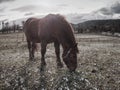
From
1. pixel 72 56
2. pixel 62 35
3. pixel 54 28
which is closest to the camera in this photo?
pixel 72 56

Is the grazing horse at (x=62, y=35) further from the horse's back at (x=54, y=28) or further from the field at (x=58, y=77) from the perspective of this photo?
the field at (x=58, y=77)

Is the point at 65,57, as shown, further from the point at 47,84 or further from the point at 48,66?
the point at 48,66

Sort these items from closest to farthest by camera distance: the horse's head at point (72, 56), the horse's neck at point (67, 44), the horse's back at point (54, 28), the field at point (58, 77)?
1. the field at point (58, 77)
2. the horse's head at point (72, 56)
3. the horse's neck at point (67, 44)
4. the horse's back at point (54, 28)

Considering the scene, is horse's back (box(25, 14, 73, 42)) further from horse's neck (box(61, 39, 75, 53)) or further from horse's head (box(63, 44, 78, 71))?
horse's head (box(63, 44, 78, 71))

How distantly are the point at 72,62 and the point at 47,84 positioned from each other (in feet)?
6.28

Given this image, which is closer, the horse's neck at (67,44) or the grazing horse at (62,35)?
the grazing horse at (62,35)

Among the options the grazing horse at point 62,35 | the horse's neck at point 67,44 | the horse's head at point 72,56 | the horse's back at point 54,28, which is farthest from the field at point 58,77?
the horse's back at point 54,28

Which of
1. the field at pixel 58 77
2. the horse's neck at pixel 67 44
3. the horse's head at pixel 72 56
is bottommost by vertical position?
the field at pixel 58 77

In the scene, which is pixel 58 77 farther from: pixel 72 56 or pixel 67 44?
pixel 67 44

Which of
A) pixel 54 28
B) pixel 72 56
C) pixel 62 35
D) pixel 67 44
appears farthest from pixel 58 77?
pixel 54 28

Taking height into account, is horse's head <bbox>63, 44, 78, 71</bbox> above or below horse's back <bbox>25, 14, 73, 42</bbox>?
below

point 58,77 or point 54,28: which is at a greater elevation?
point 54,28

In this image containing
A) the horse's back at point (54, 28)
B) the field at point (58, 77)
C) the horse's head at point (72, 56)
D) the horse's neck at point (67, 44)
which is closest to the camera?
the field at point (58, 77)

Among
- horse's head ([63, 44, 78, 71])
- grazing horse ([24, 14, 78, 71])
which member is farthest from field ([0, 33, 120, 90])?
grazing horse ([24, 14, 78, 71])
